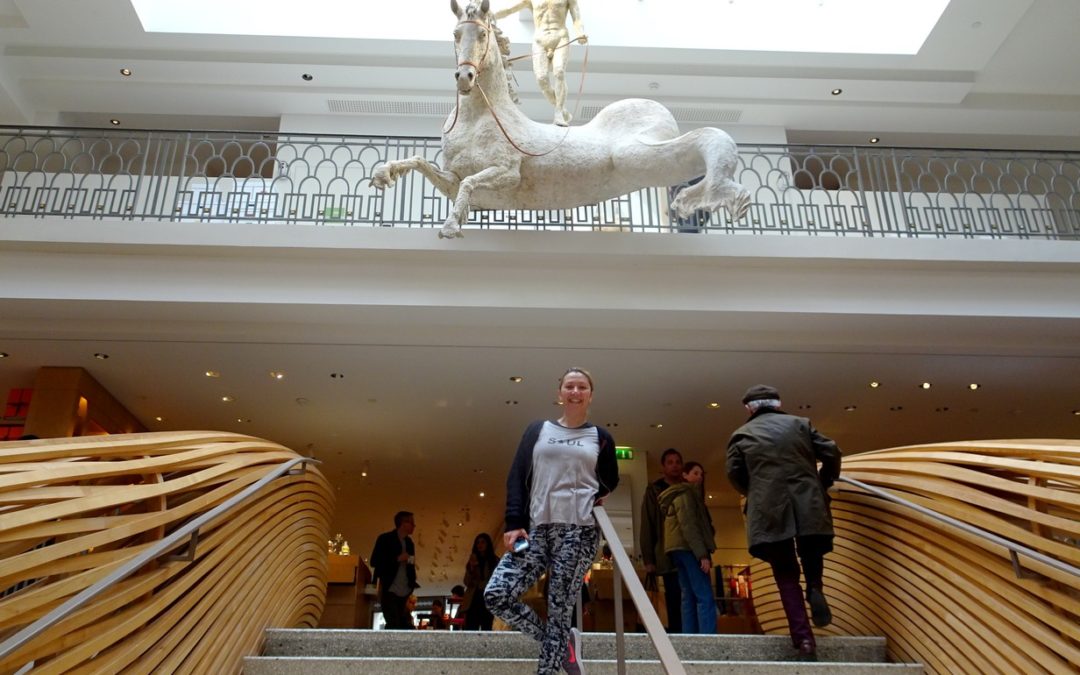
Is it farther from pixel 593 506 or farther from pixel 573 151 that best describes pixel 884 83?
pixel 593 506

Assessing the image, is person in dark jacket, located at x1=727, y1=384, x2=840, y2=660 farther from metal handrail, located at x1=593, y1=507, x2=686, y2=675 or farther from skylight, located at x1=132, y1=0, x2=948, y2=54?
skylight, located at x1=132, y1=0, x2=948, y2=54

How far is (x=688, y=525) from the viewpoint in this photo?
20.9ft

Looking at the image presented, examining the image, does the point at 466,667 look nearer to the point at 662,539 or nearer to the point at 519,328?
the point at 662,539

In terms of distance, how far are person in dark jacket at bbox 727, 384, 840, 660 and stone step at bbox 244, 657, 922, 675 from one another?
1.70 feet

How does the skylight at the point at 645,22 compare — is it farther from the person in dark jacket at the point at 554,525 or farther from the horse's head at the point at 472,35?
the person in dark jacket at the point at 554,525

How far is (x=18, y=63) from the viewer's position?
12.2m


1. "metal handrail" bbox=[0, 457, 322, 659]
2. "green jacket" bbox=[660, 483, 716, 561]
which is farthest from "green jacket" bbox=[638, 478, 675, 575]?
"metal handrail" bbox=[0, 457, 322, 659]

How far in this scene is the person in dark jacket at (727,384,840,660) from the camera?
4.65 m

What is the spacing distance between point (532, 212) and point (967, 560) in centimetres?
651

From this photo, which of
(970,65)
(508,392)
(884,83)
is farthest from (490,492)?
(970,65)

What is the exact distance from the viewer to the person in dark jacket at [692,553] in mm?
6078

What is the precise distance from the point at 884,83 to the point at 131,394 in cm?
1238

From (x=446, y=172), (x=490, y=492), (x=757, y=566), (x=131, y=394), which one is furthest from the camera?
(x=490, y=492)

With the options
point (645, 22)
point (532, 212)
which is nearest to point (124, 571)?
point (532, 212)
